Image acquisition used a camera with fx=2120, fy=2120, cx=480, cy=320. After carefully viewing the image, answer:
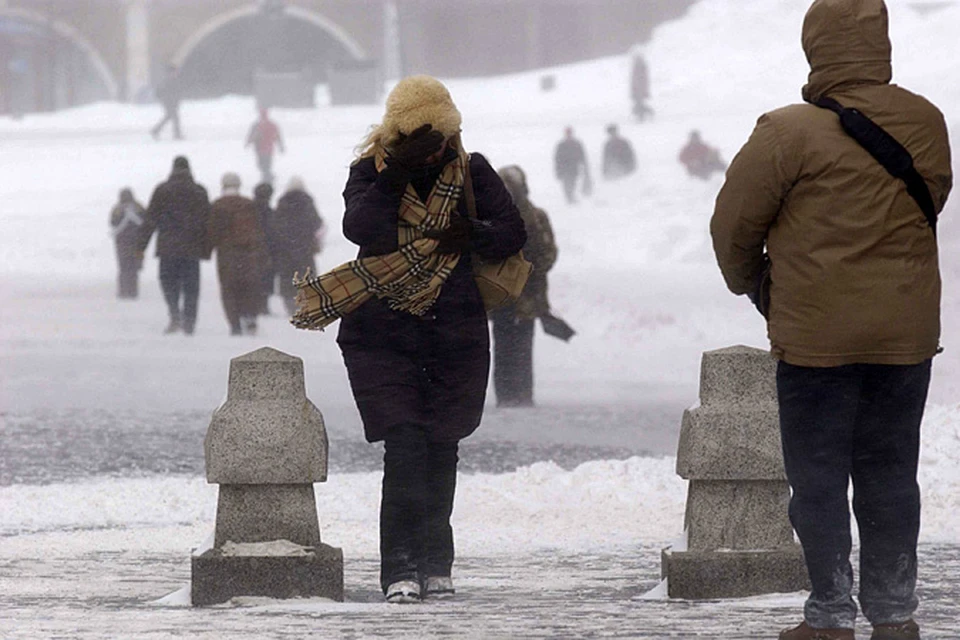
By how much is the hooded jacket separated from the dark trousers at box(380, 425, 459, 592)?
150 centimetres

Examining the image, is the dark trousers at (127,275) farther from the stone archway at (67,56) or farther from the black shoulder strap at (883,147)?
the black shoulder strap at (883,147)

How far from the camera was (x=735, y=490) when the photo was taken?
638 centimetres

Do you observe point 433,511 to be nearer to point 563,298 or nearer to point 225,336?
point 225,336

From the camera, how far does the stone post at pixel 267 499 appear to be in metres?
6.31

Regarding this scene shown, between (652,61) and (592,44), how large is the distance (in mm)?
1402

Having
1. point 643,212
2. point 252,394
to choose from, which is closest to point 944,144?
point 252,394

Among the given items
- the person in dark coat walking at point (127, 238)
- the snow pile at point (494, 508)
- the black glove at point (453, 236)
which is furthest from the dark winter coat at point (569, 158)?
the black glove at point (453, 236)

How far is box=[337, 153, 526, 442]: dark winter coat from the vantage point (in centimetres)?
Answer: 624

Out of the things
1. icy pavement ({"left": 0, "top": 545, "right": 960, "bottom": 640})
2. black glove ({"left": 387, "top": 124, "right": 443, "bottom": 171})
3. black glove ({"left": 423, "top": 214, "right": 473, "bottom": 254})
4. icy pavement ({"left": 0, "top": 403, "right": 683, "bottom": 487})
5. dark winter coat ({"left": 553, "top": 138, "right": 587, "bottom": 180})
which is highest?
dark winter coat ({"left": 553, "top": 138, "right": 587, "bottom": 180})

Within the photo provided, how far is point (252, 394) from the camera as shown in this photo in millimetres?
6484

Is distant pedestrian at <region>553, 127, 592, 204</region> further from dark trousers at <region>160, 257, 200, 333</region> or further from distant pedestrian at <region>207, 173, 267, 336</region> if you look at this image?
distant pedestrian at <region>207, 173, 267, 336</region>

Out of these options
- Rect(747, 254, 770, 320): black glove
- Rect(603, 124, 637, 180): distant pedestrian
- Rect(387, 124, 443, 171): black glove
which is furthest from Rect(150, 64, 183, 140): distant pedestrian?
Rect(747, 254, 770, 320): black glove

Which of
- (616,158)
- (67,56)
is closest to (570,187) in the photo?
(616,158)

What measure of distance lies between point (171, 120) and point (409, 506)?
33.2 meters
